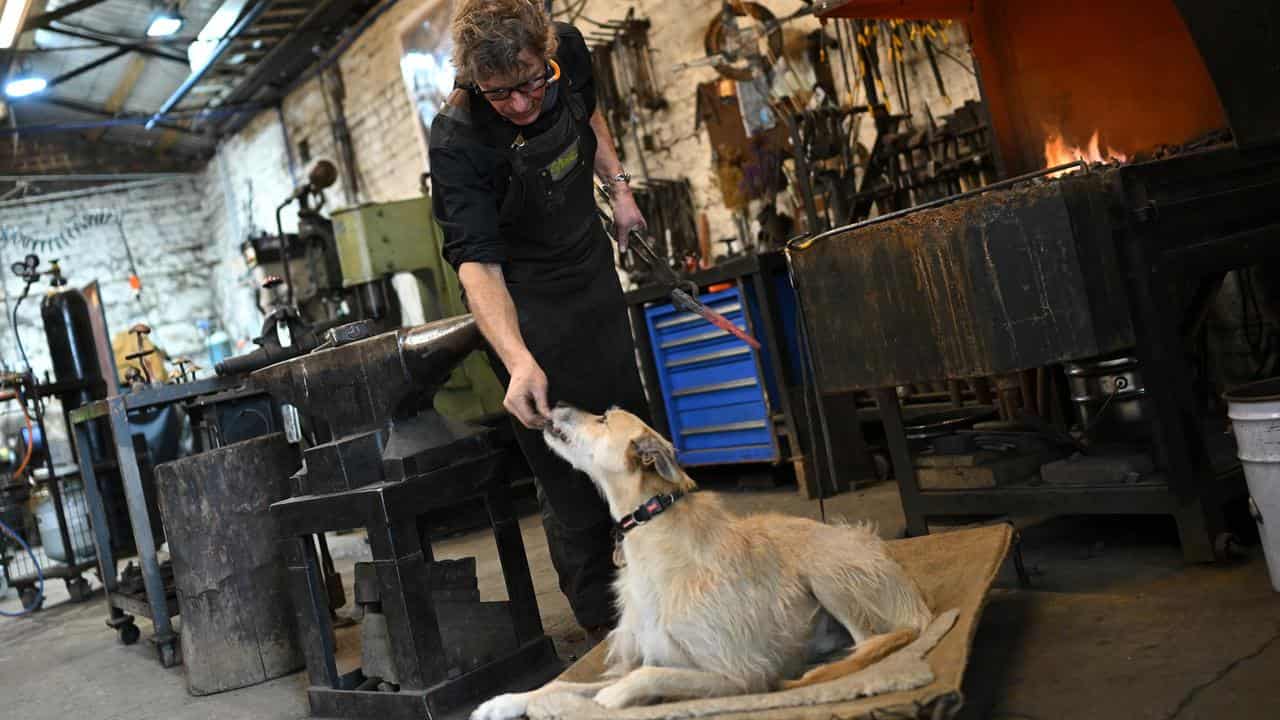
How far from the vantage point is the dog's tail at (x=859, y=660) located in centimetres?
211

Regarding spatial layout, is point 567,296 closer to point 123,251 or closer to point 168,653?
point 168,653

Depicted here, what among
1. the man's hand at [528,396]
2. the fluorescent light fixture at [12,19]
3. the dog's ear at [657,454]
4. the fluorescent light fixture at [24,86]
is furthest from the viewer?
the fluorescent light fixture at [24,86]

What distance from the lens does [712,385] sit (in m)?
5.23

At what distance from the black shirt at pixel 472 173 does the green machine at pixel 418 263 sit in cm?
364

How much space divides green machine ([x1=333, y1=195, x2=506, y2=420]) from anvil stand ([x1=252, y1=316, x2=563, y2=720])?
327cm

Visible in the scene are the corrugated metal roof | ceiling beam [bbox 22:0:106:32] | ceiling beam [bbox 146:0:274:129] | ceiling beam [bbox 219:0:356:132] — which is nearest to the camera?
ceiling beam [bbox 22:0:106:32]

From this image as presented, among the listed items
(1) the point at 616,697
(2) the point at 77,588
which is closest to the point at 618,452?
(1) the point at 616,697

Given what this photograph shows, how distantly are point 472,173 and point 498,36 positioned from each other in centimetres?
35

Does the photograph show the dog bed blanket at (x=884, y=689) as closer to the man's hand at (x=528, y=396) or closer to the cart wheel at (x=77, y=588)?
the man's hand at (x=528, y=396)

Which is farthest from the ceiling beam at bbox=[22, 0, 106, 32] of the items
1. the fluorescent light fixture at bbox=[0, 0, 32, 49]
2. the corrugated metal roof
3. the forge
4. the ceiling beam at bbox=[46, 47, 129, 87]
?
the forge

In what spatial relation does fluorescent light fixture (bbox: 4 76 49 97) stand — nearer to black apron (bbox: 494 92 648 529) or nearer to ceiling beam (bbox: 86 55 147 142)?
ceiling beam (bbox: 86 55 147 142)

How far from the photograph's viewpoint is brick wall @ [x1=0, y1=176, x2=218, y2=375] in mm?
13859

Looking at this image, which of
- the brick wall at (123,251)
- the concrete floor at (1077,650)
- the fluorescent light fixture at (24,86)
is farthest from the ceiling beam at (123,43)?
the concrete floor at (1077,650)

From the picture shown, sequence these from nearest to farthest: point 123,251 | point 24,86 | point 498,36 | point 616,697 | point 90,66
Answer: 1. point 616,697
2. point 498,36
3. point 90,66
4. point 24,86
5. point 123,251
